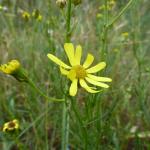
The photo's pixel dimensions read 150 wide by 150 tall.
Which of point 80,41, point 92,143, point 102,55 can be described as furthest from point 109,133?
point 80,41

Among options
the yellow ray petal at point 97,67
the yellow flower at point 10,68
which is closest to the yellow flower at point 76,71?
the yellow ray petal at point 97,67

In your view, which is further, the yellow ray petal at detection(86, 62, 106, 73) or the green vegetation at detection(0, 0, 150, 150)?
the green vegetation at detection(0, 0, 150, 150)

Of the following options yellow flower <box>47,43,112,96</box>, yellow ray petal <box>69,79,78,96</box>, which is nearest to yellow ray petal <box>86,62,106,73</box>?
yellow flower <box>47,43,112,96</box>

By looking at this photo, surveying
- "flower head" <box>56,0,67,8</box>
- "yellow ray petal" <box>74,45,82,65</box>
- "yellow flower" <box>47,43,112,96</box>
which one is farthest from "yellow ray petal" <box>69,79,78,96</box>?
"flower head" <box>56,0,67,8</box>

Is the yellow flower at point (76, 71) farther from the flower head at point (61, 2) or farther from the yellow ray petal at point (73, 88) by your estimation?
the flower head at point (61, 2)

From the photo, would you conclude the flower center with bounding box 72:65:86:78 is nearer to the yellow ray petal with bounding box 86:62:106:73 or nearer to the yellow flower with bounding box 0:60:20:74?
the yellow ray petal with bounding box 86:62:106:73

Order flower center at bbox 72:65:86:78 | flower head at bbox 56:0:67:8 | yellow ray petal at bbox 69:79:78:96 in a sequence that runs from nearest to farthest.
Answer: yellow ray petal at bbox 69:79:78:96 → flower center at bbox 72:65:86:78 → flower head at bbox 56:0:67:8

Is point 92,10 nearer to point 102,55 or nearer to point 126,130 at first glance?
point 126,130

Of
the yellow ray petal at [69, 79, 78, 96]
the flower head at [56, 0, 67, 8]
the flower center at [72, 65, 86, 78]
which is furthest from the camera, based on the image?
the flower head at [56, 0, 67, 8]

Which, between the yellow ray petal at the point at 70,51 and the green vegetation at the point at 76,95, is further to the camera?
the green vegetation at the point at 76,95

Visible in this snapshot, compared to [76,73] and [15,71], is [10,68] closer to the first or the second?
[15,71]

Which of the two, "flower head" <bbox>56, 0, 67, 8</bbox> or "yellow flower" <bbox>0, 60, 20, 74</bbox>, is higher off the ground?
"flower head" <bbox>56, 0, 67, 8</bbox>
